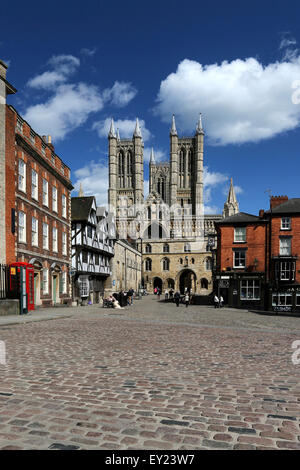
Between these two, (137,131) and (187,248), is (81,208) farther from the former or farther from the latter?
(137,131)

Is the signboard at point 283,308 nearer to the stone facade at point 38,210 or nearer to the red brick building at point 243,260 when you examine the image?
the red brick building at point 243,260

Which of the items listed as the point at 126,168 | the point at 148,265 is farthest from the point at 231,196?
the point at 126,168

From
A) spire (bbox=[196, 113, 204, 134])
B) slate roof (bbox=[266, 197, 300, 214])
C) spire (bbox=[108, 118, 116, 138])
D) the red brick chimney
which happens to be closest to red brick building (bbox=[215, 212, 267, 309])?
slate roof (bbox=[266, 197, 300, 214])

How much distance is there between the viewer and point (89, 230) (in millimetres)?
36219

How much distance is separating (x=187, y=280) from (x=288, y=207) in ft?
170

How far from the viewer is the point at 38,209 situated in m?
24.6

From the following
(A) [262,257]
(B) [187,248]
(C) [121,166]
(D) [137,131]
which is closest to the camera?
(A) [262,257]

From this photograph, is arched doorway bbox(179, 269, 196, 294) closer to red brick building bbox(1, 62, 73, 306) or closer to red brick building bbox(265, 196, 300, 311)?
red brick building bbox(265, 196, 300, 311)

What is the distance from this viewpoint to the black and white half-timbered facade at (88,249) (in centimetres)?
3366

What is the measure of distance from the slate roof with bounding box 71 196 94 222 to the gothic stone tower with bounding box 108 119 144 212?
6910 centimetres

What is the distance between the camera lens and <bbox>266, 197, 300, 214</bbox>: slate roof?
3544cm

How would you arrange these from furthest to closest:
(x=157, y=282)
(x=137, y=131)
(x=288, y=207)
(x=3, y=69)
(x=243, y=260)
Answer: (x=137, y=131), (x=157, y=282), (x=243, y=260), (x=288, y=207), (x=3, y=69)
